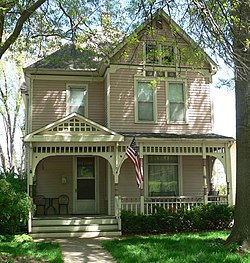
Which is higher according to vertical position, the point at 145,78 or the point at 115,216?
the point at 145,78

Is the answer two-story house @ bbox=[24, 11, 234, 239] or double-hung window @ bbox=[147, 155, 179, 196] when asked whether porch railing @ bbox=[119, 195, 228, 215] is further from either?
double-hung window @ bbox=[147, 155, 179, 196]

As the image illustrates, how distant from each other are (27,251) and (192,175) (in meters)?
8.75

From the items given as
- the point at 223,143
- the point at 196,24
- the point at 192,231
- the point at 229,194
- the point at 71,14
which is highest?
the point at 71,14

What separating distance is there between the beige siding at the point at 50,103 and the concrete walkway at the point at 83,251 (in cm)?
555

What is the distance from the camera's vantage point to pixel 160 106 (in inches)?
655

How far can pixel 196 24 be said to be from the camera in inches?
365

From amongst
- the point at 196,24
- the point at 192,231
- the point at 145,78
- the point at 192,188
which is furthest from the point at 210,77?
the point at 196,24

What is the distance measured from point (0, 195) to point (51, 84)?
5954 millimetres

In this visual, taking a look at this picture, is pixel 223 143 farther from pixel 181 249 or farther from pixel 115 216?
pixel 181 249

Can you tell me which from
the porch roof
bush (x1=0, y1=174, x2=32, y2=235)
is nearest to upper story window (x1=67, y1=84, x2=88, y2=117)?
the porch roof

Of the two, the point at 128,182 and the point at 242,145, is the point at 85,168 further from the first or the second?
the point at 242,145

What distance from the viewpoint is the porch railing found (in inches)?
583

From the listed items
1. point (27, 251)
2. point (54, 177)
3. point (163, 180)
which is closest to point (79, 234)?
point (54, 177)

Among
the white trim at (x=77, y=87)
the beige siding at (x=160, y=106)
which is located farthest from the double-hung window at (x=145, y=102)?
the white trim at (x=77, y=87)
